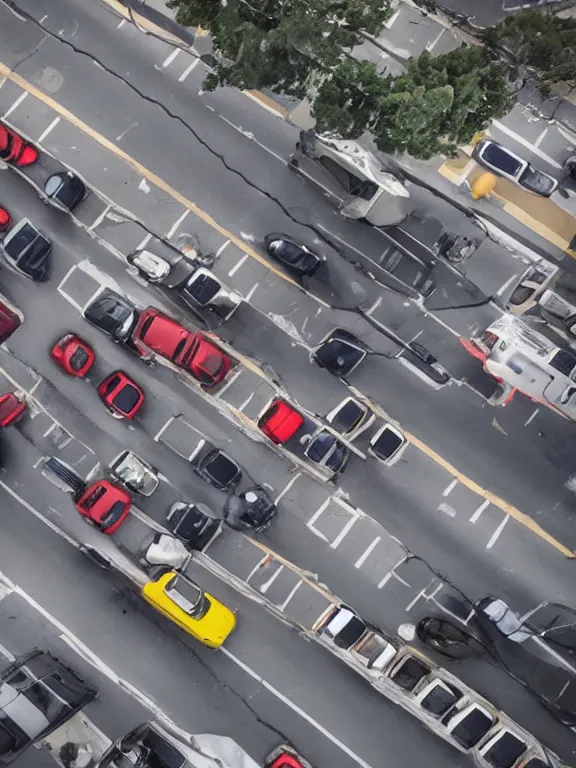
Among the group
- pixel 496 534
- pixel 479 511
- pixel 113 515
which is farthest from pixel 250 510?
pixel 496 534

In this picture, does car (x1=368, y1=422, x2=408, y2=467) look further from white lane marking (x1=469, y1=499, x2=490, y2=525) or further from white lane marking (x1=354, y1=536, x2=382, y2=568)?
white lane marking (x1=469, y1=499, x2=490, y2=525)

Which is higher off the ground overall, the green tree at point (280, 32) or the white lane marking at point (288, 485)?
the green tree at point (280, 32)

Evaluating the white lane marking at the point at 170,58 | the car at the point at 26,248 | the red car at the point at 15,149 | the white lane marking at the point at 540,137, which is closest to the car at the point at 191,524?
the car at the point at 26,248

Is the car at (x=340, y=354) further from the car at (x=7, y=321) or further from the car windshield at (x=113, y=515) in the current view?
the car at (x=7, y=321)

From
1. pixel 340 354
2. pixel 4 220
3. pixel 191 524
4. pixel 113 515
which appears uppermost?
pixel 340 354

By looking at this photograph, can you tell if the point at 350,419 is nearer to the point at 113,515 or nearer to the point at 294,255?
the point at 294,255

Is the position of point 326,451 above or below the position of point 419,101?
below
